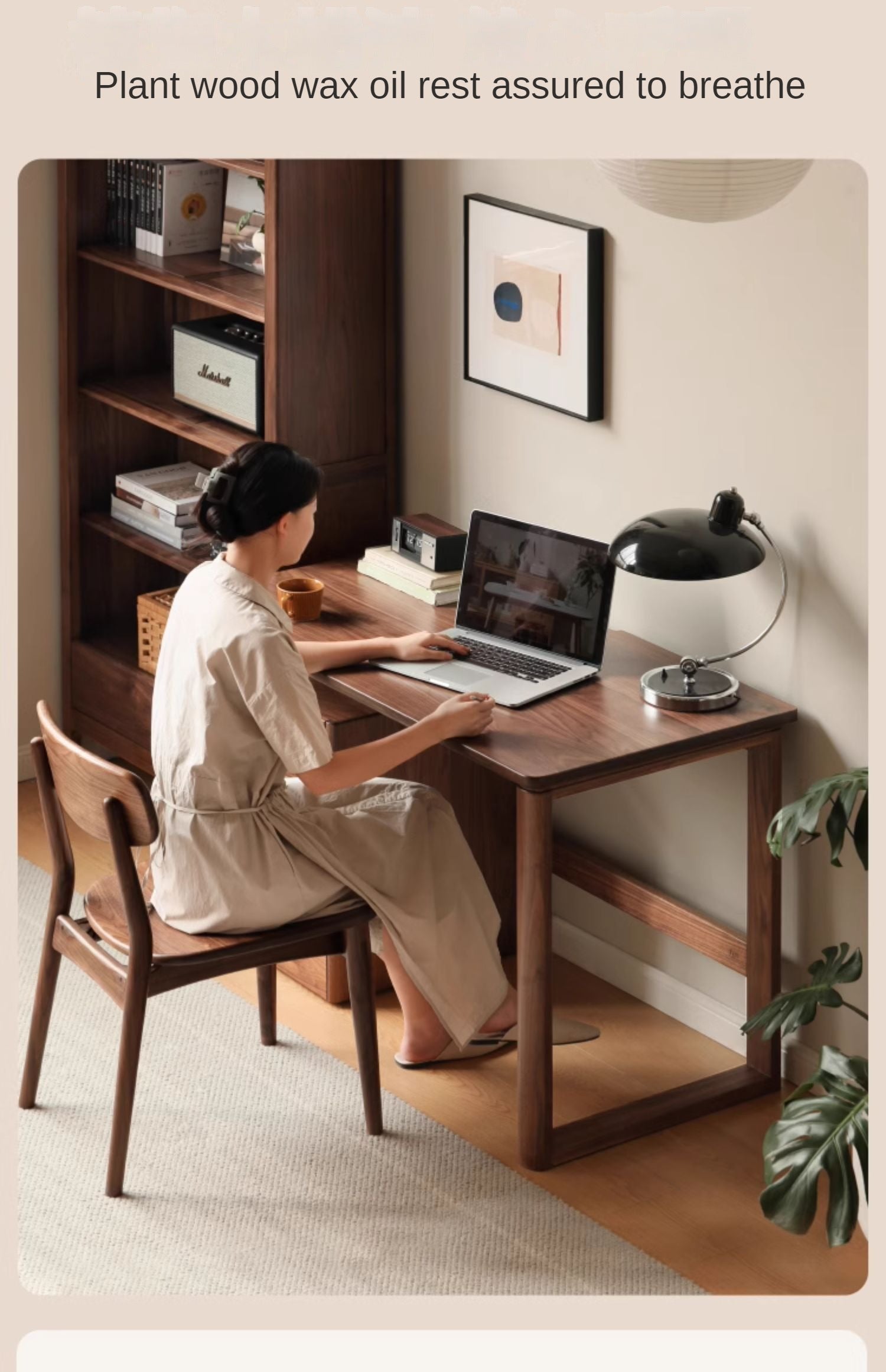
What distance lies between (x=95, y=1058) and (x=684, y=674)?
1291mm

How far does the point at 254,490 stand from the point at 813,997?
1.16 m

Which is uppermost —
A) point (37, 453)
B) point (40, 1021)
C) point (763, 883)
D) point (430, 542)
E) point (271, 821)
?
point (37, 453)

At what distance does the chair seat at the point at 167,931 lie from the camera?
2.97 meters

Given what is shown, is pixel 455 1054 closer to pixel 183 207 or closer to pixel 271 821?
pixel 271 821

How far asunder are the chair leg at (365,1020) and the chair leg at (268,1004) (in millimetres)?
232

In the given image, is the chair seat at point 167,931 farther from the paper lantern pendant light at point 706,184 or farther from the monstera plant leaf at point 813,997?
the paper lantern pendant light at point 706,184

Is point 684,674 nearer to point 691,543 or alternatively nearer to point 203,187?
point 691,543

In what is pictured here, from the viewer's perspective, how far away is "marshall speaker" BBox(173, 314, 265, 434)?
3984mm

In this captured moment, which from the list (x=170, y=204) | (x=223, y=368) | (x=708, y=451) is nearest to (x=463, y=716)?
(x=708, y=451)

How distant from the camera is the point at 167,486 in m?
4.48

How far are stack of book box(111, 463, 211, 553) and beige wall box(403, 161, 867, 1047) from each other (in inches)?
28.3

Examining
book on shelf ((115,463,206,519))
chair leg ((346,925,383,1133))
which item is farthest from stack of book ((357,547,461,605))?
chair leg ((346,925,383,1133))

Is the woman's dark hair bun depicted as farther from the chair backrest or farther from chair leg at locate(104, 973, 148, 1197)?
chair leg at locate(104, 973, 148, 1197)

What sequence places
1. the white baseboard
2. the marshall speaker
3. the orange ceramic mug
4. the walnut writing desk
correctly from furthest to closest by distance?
the marshall speaker → the orange ceramic mug → the white baseboard → the walnut writing desk
